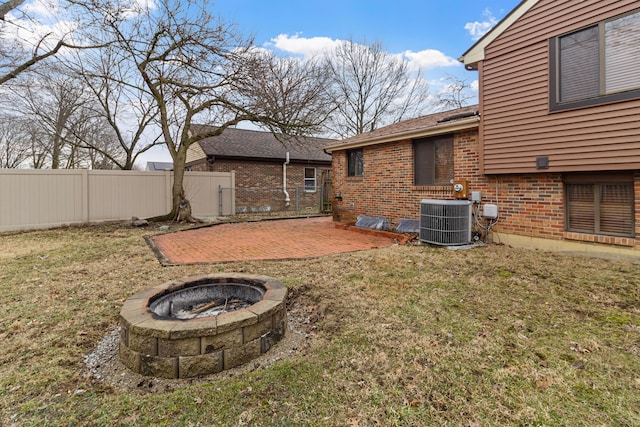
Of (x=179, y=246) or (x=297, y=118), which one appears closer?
(x=179, y=246)

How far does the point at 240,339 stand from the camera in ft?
8.16

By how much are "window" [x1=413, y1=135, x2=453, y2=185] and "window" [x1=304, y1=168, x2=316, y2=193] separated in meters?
10.0

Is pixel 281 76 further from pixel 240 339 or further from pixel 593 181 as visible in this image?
pixel 240 339

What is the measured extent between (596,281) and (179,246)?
7.27 metres

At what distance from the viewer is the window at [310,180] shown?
1777cm

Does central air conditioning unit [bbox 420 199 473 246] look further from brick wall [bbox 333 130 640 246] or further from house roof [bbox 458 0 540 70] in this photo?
house roof [bbox 458 0 540 70]

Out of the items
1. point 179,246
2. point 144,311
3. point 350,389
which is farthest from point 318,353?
point 179,246

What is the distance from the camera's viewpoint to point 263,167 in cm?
1616

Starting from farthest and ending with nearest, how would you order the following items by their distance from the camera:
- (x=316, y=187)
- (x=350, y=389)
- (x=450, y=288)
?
(x=316, y=187) < (x=450, y=288) < (x=350, y=389)

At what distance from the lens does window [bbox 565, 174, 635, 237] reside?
503cm

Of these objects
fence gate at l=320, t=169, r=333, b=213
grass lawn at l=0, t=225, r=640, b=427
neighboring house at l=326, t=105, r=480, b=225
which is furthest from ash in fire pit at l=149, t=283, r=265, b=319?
fence gate at l=320, t=169, r=333, b=213

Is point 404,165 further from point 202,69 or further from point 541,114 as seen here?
point 202,69

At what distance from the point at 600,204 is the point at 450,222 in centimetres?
233

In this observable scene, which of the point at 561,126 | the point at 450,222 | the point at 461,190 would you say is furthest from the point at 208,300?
the point at 561,126
